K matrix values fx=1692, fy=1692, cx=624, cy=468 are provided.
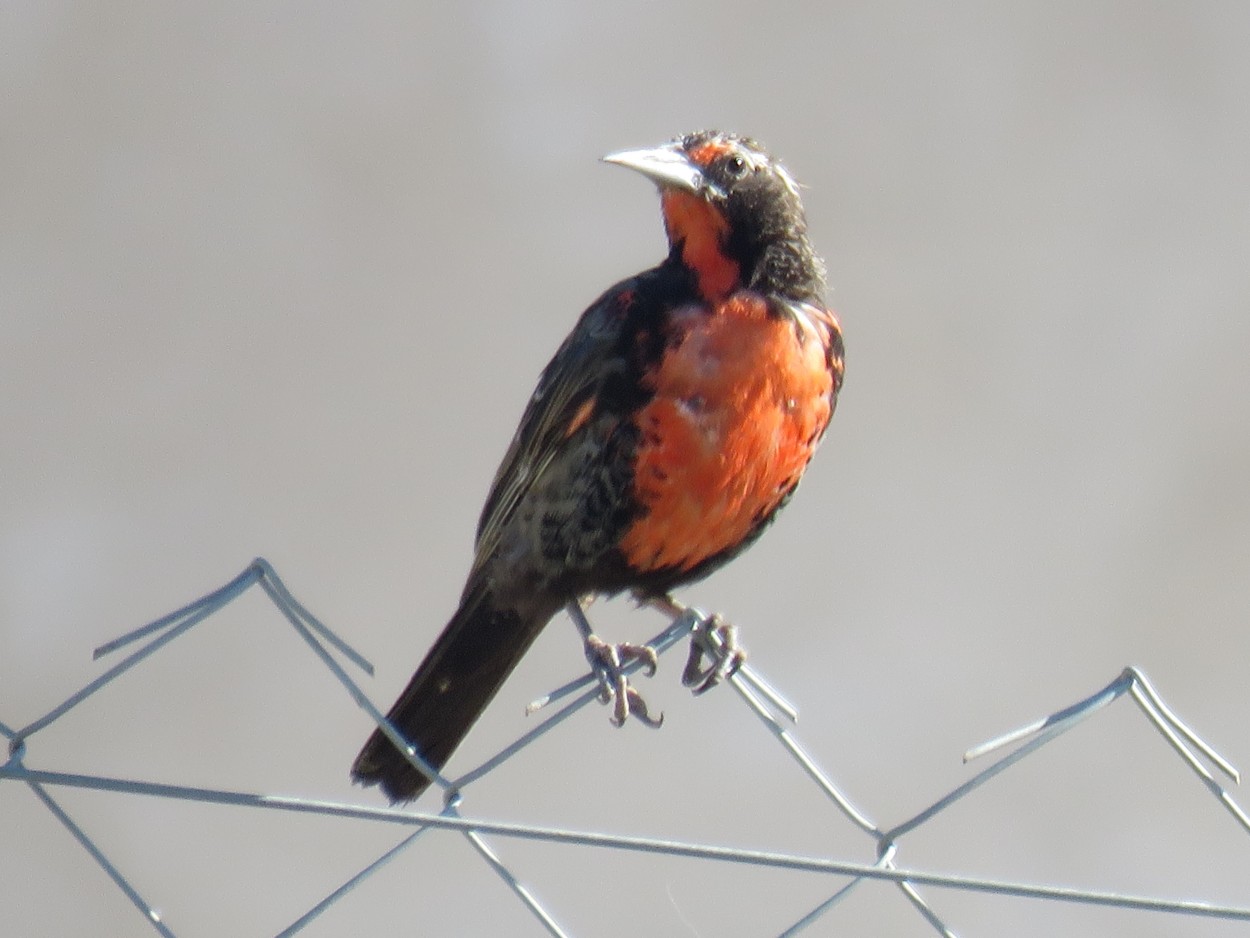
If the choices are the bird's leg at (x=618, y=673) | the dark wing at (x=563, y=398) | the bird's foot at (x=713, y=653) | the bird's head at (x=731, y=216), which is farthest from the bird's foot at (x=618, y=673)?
the bird's head at (x=731, y=216)

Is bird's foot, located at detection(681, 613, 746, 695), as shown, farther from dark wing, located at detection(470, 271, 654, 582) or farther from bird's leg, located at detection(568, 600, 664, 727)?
dark wing, located at detection(470, 271, 654, 582)

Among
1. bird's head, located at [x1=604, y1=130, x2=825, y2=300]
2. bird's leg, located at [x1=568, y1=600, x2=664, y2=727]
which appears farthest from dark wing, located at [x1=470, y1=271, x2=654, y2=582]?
bird's leg, located at [x1=568, y1=600, x2=664, y2=727]

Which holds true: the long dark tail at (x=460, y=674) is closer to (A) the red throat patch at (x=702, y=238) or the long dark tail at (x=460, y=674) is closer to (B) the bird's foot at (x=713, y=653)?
(B) the bird's foot at (x=713, y=653)

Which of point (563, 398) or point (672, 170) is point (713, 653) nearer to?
point (563, 398)

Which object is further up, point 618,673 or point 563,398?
point 563,398

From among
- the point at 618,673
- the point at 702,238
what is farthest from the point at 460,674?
the point at 702,238

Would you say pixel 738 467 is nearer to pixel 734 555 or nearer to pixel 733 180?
pixel 734 555
